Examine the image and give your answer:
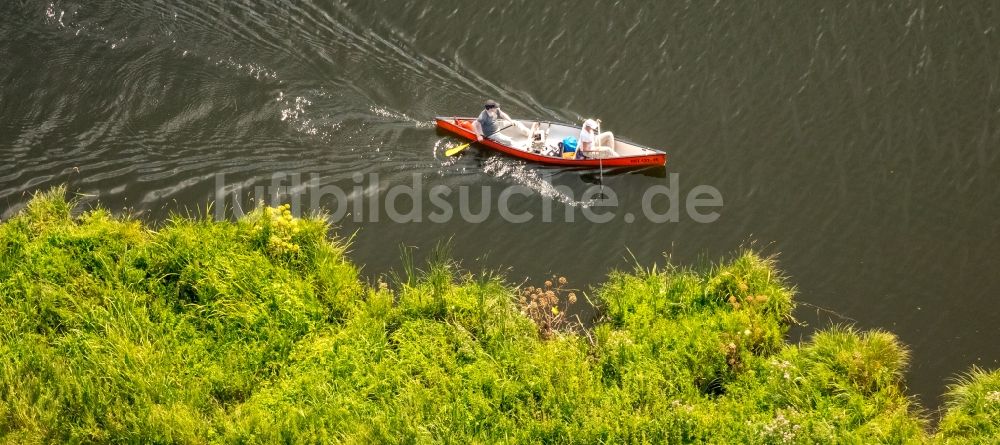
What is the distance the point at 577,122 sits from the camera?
16.4m

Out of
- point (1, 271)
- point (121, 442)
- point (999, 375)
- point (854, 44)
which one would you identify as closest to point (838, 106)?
point (854, 44)

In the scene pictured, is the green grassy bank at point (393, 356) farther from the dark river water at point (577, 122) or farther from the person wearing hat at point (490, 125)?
the person wearing hat at point (490, 125)

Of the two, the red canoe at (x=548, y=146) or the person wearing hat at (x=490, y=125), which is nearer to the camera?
the red canoe at (x=548, y=146)

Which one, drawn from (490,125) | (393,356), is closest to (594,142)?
(490,125)

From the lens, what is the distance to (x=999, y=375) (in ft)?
37.6

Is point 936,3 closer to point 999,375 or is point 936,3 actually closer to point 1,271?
point 999,375

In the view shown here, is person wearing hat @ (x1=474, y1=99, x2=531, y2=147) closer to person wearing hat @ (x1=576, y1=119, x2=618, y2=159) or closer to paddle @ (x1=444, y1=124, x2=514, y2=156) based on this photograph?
Answer: paddle @ (x1=444, y1=124, x2=514, y2=156)

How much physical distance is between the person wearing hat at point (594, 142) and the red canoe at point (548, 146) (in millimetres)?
18

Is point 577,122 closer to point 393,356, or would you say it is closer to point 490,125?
point 490,125

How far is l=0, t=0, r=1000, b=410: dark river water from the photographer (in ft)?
45.2

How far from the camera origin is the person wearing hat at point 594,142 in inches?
597

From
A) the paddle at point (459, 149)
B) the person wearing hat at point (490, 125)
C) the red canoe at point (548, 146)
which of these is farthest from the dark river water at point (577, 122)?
the person wearing hat at point (490, 125)

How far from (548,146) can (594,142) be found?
926 mm

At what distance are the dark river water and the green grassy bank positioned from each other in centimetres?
98
